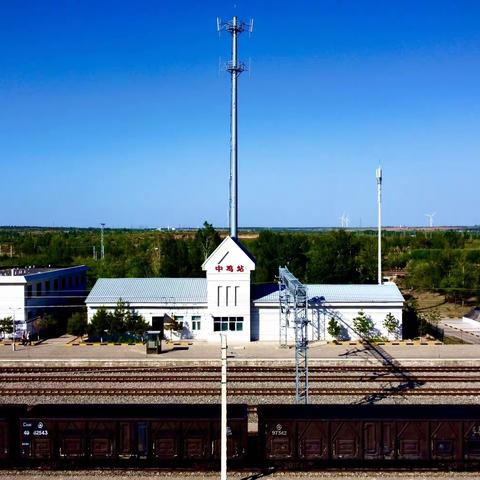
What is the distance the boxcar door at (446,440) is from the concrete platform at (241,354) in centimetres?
1747

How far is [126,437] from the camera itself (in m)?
20.2

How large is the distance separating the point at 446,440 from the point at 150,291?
105 feet

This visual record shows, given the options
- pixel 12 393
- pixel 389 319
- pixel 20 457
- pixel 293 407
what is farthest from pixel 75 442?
pixel 389 319

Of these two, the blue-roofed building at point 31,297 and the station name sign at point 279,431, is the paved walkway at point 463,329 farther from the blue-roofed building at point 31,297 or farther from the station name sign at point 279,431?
the blue-roofed building at point 31,297

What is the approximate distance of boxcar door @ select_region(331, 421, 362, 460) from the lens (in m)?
20.1

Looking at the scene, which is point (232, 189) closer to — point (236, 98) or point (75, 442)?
point (236, 98)

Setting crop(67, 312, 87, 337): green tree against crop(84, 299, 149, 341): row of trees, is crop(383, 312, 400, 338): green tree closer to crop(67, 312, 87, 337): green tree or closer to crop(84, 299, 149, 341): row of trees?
crop(84, 299, 149, 341): row of trees

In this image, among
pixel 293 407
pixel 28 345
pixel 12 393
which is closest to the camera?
pixel 293 407

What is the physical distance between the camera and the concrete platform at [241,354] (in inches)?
1492

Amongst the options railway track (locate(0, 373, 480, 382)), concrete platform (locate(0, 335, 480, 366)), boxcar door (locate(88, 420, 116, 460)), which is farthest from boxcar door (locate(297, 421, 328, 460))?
concrete platform (locate(0, 335, 480, 366))

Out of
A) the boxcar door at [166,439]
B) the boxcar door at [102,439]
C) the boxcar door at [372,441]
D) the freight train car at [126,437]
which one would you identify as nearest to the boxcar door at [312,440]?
the boxcar door at [372,441]

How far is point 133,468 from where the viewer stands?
2092 centimetres

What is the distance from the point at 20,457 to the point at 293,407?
1015 cm

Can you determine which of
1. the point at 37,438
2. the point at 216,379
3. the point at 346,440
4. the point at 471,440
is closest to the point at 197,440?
the point at 346,440
